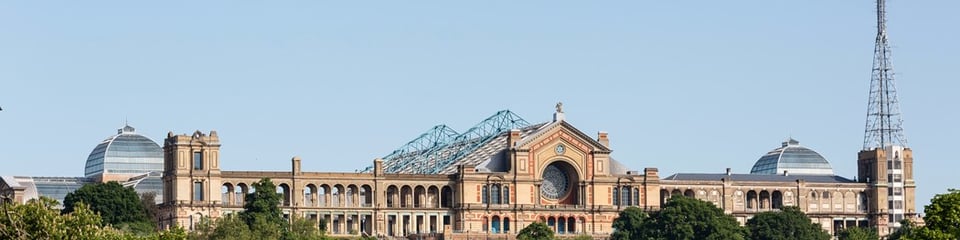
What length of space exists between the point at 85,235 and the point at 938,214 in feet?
163

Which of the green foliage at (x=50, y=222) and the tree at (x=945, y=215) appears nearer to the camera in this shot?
the green foliage at (x=50, y=222)

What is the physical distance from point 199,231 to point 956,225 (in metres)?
78.6

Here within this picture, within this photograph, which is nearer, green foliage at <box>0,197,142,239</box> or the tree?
green foliage at <box>0,197,142,239</box>

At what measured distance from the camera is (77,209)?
376 feet

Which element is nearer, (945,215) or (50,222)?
(50,222)

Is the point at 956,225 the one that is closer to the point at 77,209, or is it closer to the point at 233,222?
the point at 77,209

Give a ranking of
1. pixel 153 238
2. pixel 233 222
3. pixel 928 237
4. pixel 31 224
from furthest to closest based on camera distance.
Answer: pixel 233 222 → pixel 153 238 → pixel 928 237 → pixel 31 224

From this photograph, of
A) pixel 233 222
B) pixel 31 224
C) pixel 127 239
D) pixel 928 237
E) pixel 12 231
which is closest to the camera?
pixel 12 231

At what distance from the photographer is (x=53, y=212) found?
110875 mm

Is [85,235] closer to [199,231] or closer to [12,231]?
[12,231]

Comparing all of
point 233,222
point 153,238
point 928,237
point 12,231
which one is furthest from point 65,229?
point 233,222

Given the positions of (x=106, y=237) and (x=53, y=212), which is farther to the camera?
(x=106, y=237)

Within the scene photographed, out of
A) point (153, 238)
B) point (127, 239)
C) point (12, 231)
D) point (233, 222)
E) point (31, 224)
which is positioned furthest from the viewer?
point (233, 222)

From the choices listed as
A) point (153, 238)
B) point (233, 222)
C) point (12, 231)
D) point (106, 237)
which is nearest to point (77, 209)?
point (12, 231)
